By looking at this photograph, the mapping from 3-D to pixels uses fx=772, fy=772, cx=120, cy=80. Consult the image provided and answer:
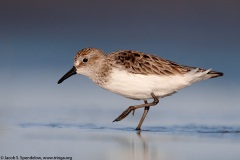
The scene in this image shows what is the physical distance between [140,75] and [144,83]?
111 millimetres

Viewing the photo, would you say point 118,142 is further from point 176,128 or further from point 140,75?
point 176,128

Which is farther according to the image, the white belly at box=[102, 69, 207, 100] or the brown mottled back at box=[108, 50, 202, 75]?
the brown mottled back at box=[108, 50, 202, 75]

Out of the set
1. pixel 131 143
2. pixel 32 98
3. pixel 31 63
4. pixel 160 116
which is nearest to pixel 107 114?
pixel 160 116

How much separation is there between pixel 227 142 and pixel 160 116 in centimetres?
207

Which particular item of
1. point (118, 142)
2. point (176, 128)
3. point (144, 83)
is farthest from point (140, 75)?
point (118, 142)

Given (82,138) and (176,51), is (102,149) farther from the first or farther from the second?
(176,51)

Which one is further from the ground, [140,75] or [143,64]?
[143,64]

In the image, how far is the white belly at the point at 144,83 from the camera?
9.46 metres

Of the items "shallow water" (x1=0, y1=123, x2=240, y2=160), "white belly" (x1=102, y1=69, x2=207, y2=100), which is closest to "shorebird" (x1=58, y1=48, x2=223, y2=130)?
"white belly" (x1=102, y1=69, x2=207, y2=100)

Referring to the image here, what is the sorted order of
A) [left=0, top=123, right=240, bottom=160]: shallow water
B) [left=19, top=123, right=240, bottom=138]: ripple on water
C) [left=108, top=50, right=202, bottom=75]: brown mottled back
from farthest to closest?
[left=108, top=50, right=202, bottom=75]: brown mottled back, [left=19, top=123, right=240, bottom=138]: ripple on water, [left=0, top=123, right=240, bottom=160]: shallow water

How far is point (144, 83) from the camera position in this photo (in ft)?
31.1

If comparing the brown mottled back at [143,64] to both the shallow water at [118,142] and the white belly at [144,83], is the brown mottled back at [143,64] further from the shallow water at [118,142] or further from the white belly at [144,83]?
the shallow water at [118,142]

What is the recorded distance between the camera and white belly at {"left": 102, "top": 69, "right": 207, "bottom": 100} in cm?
946

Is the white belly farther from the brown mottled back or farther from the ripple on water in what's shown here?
the ripple on water
